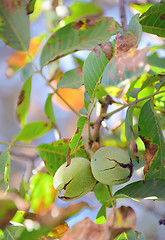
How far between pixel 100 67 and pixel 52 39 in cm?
33

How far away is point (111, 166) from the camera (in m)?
0.65

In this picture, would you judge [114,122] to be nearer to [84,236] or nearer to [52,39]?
[52,39]

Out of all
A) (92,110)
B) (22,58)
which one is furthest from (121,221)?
(22,58)

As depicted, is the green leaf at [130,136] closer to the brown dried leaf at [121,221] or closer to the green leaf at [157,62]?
the brown dried leaf at [121,221]

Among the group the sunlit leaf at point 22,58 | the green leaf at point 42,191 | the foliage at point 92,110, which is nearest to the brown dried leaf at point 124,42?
the foliage at point 92,110

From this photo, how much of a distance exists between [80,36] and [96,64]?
10.3 inches

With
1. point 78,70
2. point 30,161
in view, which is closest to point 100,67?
point 78,70

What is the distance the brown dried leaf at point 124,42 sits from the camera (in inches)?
22.5

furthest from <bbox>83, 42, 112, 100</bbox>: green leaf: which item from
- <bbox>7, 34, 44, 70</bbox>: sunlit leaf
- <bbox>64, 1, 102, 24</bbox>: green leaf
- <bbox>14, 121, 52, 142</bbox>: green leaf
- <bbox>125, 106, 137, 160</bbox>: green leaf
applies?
<bbox>7, 34, 44, 70</bbox>: sunlit leaf

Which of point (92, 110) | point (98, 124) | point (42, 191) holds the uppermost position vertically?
point (92, 110)

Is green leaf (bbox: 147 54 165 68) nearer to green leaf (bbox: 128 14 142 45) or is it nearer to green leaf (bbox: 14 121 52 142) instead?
green leaf (bbox: 128 14 142 45)

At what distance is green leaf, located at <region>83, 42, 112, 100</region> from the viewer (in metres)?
0.63

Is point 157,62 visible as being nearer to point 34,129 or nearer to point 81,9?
Answer: point 34,129

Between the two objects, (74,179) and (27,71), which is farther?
(27,71)
